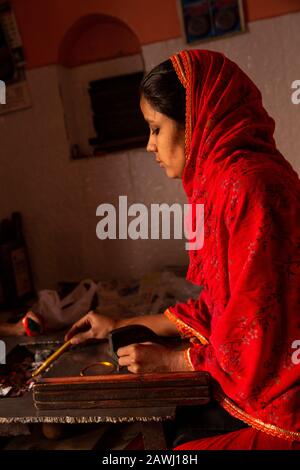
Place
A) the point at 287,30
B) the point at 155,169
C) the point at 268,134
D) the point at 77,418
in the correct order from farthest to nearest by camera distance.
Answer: the point at 155,169 → the point at 287,30 → the point at 268,134 → the point at 77,418

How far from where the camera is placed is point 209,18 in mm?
3037

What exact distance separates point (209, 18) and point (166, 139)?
202 centimetres

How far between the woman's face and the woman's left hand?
503mm

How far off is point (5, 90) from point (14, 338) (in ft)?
7.66

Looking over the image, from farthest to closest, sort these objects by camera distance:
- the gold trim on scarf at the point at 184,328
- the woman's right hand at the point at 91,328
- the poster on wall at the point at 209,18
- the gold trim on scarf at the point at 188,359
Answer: the poster on wall at the point at 209,18 < the woman's right hand at the point at 91,328 < the gold trim on scarf at the point at 184,328 < the gold trim on scarf at the point at 188,359

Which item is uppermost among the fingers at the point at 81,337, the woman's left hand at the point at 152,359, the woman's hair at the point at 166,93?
the woman's hair at the point at 166,93

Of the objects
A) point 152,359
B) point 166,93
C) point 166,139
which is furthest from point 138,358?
point 166,93

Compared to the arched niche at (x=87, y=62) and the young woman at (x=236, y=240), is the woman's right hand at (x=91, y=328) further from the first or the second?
the arched niche at (x=87, y=62)

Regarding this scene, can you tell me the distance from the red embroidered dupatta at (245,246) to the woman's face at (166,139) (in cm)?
5

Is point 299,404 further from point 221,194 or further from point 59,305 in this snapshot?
point 59,305

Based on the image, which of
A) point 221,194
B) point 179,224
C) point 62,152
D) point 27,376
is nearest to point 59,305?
point 27,376

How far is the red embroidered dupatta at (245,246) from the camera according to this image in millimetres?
1097

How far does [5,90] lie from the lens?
11.7ft

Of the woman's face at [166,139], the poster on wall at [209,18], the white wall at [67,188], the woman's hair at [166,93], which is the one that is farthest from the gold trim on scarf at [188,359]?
the poster on wall at [209,18]
